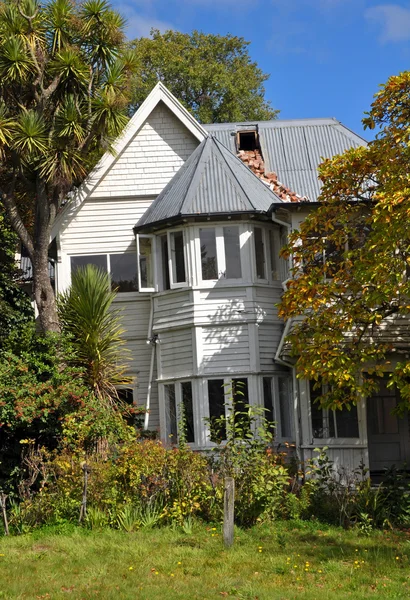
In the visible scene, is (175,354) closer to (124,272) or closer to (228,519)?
(124,272)

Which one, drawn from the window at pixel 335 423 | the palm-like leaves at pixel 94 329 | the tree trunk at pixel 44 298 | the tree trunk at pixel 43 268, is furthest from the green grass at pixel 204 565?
the tree trunk at pixel 43 268

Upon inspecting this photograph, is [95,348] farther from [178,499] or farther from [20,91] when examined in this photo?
[20,91]

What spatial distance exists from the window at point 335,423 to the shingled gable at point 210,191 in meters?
4.91

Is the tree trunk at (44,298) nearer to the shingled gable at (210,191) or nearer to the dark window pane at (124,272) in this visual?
the dark window pane at (124,272)

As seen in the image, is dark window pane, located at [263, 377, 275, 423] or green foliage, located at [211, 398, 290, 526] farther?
dark window pane, located at [263, 377, 275, 423]

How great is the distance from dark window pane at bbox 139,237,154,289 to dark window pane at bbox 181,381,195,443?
2.92 m

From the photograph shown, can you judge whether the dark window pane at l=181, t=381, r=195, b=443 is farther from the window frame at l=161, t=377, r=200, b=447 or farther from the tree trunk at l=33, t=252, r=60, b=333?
the tree trunk at l=33, t=252, r=60, b=333

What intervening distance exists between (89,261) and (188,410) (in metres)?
5.08

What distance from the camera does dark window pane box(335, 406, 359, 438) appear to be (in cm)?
1967

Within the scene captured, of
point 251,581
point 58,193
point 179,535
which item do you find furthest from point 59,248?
point 251,581

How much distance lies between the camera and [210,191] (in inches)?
851

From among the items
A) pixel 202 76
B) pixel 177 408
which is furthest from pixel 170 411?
pixel 202 76

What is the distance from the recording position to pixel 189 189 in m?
21.7

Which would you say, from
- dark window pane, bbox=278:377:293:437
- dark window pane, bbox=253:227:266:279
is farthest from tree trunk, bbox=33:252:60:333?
dark window pane, bbox=278:377:293:437
